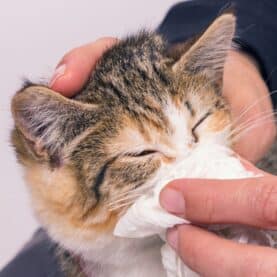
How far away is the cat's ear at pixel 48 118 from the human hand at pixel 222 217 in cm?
15

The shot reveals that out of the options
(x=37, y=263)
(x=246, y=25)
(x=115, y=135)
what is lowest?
(x=37, y=263)

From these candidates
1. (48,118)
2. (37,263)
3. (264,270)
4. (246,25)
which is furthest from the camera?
(246,25)

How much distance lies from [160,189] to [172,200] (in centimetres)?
3

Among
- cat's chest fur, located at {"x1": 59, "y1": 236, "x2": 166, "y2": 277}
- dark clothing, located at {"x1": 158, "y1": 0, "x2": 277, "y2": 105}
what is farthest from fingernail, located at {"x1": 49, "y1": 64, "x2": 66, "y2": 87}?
dark clothing, located at {"x1": 158, "y1": 0, "x2": 277, "y2": 105}

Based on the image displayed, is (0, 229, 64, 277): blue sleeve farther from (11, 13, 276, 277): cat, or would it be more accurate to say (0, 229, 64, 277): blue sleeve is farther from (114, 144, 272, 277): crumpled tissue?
(114, 144, 272, 277): crumpled tissue

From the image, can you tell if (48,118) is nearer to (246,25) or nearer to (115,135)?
(115,135)

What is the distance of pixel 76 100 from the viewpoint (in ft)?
2.24

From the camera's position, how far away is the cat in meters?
0.65

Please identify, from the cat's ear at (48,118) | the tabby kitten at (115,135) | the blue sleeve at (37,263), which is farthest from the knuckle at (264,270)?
the blue sleeve at (37,263)

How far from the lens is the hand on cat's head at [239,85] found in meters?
0.73

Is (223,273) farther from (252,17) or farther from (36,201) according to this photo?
(252,17)

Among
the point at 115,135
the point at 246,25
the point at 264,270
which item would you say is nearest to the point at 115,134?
the point at 115,135

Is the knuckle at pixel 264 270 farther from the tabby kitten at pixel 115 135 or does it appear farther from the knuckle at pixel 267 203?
the tabby kitten at pixel 115 135

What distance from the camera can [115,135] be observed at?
0.66 metres
